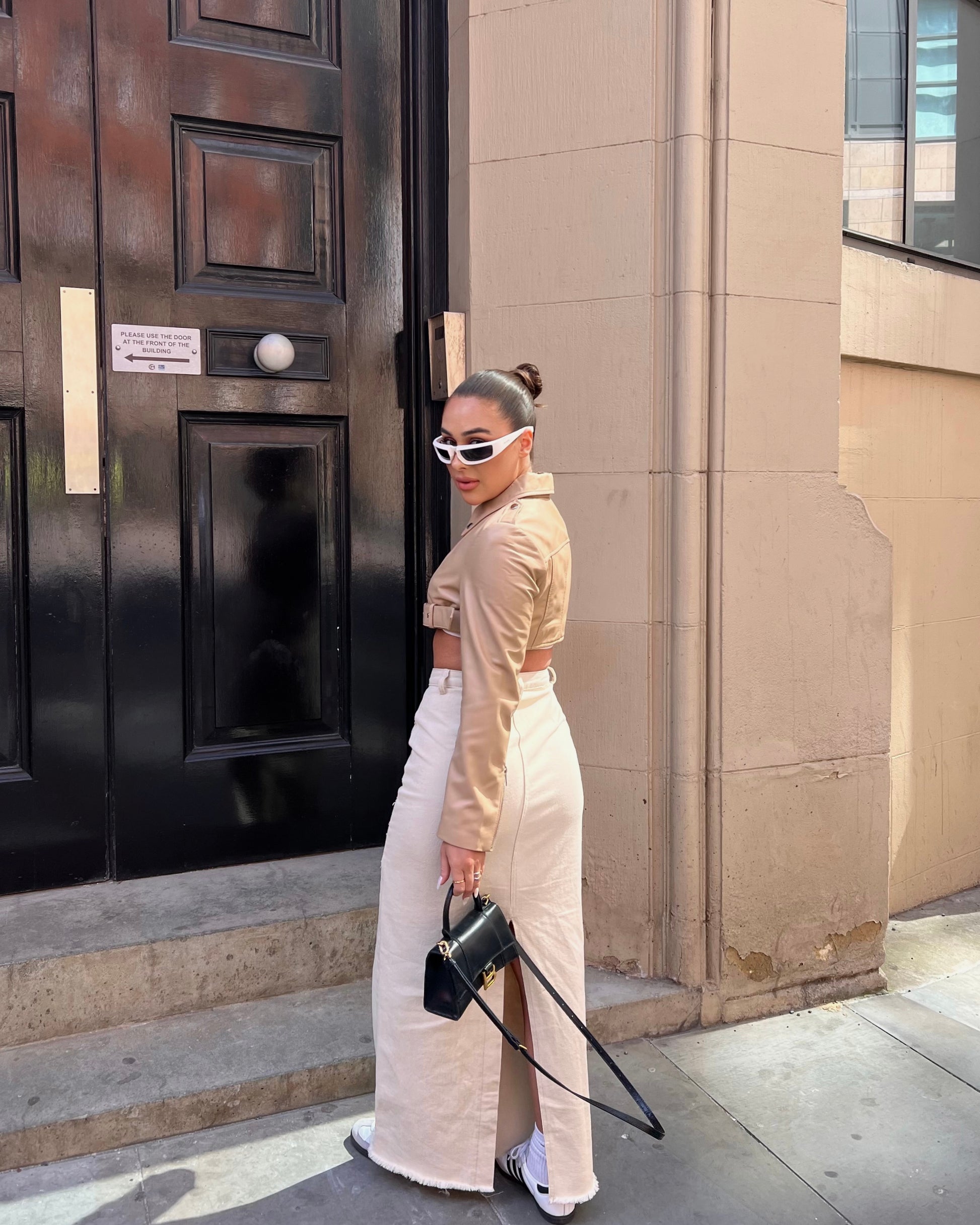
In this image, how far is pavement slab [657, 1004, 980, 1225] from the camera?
263 centimetres

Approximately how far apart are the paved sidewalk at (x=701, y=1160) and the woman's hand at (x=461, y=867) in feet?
2.64

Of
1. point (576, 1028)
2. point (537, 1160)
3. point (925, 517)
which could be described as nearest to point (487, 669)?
point (576, 1028)

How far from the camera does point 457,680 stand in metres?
2.46

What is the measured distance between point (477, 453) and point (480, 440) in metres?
0.03

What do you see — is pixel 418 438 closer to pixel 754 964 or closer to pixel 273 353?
pixel 273 353

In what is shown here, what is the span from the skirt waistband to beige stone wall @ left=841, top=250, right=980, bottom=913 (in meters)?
2.20

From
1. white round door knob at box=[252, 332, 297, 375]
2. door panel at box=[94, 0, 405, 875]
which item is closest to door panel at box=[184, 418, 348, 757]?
door panel at box=[94, 0, 405, 875]

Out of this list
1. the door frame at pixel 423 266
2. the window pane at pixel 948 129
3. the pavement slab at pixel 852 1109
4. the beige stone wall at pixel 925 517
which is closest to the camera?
the pavement slab at pixel 852 1109

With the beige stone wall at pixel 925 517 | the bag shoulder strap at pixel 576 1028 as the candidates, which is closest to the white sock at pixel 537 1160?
the bag shoulder strap at pixel 576 1028

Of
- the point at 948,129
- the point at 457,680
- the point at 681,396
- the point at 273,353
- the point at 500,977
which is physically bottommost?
the point at 500,977

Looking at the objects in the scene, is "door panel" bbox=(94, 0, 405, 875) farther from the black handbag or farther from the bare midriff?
the black handbag

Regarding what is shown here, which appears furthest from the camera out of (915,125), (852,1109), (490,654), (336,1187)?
(915,125)

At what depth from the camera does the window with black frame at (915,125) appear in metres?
4.35

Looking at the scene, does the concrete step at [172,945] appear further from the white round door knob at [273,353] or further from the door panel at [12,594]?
the white round door knob at [273,353]
